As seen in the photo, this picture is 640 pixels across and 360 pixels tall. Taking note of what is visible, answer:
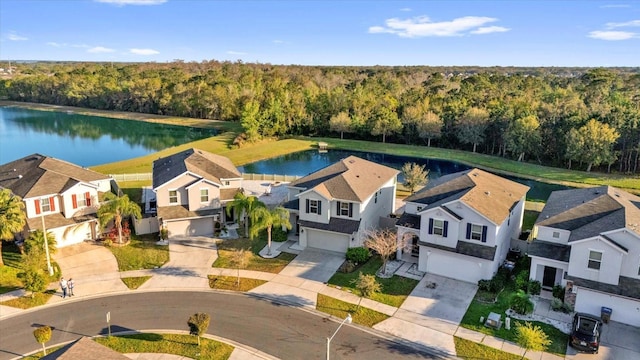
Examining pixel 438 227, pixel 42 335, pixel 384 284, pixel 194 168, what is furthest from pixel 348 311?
pixel 194 168

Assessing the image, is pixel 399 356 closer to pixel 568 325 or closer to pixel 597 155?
pixel 568 325

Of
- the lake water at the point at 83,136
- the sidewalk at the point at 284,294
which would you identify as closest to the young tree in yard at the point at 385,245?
the sidewalk at the point at 284,294

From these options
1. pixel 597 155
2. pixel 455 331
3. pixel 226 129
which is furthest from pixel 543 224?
pixel 226 129

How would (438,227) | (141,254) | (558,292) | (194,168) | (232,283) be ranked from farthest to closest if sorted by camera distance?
(194,168) → (141,254) → (438,227) → (232,283) → (558,292)

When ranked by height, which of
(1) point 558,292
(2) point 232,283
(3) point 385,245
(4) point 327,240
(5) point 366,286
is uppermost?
(3) point 385,245

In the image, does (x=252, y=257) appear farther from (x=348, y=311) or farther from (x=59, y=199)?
(x=59, y=199)

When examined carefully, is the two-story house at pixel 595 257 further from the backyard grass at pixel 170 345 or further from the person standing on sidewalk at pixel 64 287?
the person standing on sidewalk at pixel 64 287

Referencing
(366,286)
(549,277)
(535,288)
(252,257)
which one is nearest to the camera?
(366,286)
